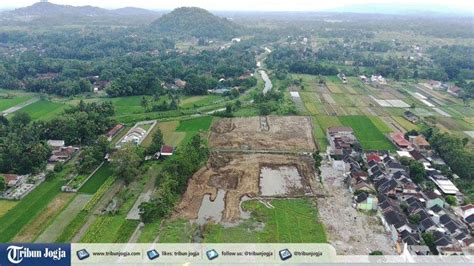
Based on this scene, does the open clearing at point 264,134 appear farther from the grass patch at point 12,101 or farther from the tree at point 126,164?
the grass patch at point 12,101

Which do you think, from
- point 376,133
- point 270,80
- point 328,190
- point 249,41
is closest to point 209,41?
point 249,41

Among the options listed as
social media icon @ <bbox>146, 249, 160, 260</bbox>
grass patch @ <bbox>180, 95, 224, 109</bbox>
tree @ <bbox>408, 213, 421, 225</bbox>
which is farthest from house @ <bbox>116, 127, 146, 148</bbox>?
tree @ <bbox>408, 213, 421, 225</bbox>

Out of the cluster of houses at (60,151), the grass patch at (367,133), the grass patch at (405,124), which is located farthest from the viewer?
the grass patch at (405,124)

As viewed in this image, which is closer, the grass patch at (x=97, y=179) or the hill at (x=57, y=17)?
the grass patch at (x=97, y=179)

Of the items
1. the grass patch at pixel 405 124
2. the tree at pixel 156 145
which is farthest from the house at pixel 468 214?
the tree at pixel 156 145

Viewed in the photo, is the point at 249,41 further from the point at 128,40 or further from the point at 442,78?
the point at 442,78

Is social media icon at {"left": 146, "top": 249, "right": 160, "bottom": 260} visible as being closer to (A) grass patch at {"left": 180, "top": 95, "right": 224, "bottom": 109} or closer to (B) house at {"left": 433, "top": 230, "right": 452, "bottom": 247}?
(B) house at {"left": 433, "top": 230, "right": 452, "bottom": 247}

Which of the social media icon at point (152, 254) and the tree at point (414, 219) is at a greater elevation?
the social media icon at point (152, 254)
